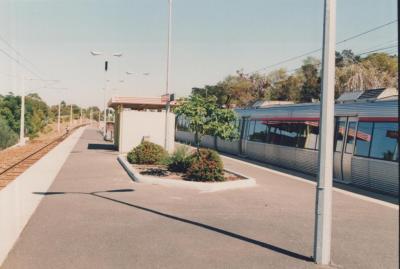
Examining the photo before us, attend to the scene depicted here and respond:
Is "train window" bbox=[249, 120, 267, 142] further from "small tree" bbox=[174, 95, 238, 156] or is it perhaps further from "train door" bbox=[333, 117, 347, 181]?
"small tree" bbox=[174, 95, 238, 156]

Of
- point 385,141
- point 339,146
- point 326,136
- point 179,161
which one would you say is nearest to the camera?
point 326,136

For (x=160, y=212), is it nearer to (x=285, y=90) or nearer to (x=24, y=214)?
(x=24, y=214)

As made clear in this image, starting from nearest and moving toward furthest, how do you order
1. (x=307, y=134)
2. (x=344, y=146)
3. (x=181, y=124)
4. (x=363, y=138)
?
1. (x=363, y=138)
2. (x=344, y=146)
3. (x=307, y=134)
4. (x=181, y=124)

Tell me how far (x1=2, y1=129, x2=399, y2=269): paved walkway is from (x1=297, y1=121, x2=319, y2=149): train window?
405 centimetres

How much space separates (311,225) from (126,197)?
5273 mm

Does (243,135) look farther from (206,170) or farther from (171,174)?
(206,170)

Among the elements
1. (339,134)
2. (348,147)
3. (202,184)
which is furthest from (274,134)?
(202,184)

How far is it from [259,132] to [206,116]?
8168 mm

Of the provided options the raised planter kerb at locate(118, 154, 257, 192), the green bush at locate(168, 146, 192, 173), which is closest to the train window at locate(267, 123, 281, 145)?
the green bush at locate(168, 146, 192, 173)

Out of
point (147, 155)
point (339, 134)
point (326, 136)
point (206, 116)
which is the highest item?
point (206, 116)

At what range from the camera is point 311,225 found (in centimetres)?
970

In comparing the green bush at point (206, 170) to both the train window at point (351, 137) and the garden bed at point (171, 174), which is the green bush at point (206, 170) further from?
the train window at point (351, 137)

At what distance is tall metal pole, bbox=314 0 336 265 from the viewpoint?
708cm

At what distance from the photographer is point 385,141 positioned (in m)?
13.7
